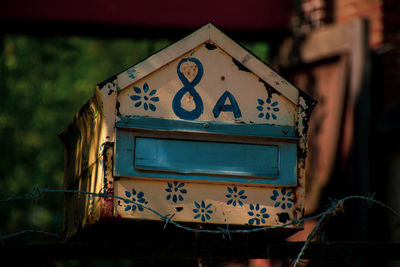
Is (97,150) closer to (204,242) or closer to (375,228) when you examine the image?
(204,242)

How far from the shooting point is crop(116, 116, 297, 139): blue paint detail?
223cm

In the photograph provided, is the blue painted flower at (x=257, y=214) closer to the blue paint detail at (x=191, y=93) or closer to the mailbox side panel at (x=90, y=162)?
the blue paint detail at (x=191, y=93)

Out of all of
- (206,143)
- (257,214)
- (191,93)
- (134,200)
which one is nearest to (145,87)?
(191,93)

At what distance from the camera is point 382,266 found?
4383mm

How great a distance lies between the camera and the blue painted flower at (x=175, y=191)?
2.21 meters

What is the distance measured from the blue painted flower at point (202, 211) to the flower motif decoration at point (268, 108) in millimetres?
378

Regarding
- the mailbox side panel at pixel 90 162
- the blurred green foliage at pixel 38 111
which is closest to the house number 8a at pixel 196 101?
the mailbox side panel at pixel 90 162

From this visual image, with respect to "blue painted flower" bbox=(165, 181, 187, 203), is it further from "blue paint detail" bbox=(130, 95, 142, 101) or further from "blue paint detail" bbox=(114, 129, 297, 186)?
"blue paint detail" bbox=(130, 95, 142, 101)

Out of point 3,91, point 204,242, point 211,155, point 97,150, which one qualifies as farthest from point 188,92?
point 3,91

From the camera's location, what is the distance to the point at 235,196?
2270 mm

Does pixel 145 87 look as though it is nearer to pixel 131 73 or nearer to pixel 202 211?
pixel 131 73

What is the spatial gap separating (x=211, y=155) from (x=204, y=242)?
300 mm

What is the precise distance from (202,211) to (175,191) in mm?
112

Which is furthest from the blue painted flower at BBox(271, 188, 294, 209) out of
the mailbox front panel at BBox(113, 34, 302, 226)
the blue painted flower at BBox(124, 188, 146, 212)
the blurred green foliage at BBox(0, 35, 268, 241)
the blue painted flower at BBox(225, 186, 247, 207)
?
the blurred green foliage at BBox(0, 35, 268, 241)
